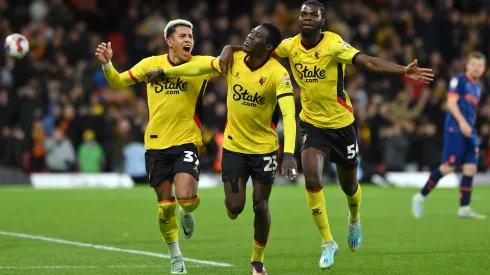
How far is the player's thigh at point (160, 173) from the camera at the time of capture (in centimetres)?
1056

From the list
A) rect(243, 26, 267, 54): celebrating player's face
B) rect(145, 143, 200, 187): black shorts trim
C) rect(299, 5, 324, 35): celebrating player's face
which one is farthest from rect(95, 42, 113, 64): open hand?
rect(299, 5, 324, 35): celebrating player's face

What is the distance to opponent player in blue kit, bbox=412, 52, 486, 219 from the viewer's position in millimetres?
16688

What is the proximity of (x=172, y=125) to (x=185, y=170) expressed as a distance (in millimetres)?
518

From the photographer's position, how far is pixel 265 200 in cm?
1028

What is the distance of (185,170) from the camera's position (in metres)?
10.5

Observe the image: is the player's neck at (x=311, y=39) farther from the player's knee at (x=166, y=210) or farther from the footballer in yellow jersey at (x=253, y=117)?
the player's knee at (x=166, y=210)

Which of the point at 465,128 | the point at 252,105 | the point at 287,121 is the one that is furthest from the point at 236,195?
the point at 465,128

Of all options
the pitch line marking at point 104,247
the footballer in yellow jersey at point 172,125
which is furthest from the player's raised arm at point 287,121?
the pitch line marking at point 104,247

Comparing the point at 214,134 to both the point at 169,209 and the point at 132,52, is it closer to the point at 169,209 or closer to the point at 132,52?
the point at 132,52

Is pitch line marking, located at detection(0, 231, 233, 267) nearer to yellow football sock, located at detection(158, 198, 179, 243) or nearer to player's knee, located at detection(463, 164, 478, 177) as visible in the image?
yellow football sock, located at detection(158, 198, 179, 243)

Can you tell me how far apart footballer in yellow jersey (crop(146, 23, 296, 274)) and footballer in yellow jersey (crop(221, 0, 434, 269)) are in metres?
0.37

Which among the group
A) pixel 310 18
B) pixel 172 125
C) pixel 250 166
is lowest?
pixel 250 166

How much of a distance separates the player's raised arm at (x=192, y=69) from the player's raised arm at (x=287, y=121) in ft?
2.45

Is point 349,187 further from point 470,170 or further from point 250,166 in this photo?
point 470,170
